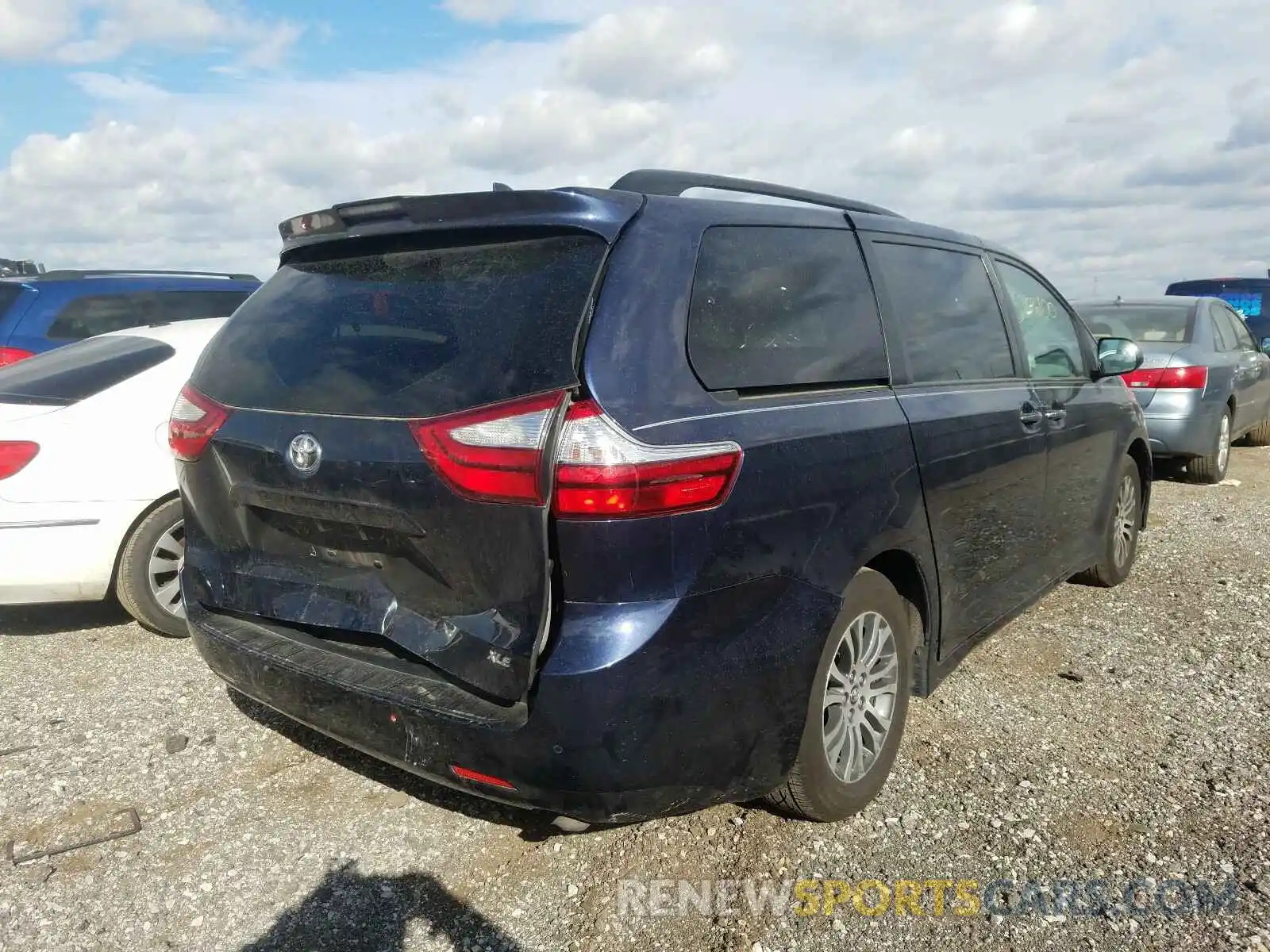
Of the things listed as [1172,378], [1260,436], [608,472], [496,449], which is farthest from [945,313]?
[1260,436]

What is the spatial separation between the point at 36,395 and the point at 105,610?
50.8 inches

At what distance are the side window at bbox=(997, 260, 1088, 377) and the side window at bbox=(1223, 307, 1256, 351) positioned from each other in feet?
17.6

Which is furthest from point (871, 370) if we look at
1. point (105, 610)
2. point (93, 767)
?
point (105, 610)

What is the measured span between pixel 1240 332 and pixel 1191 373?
7.15 feet

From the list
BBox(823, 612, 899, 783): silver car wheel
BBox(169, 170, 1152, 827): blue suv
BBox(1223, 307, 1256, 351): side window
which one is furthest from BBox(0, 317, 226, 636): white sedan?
BBox(1223, 307, 1256, 351): side window

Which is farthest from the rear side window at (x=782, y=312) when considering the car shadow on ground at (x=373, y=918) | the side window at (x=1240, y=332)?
the side window at (x=1240, y=332)

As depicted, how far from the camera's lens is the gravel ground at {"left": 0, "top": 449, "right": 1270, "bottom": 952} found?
8.34ft

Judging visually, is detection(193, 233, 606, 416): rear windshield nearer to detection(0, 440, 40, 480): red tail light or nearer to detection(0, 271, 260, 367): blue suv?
detection(0, 440, 40, 480): red tail light

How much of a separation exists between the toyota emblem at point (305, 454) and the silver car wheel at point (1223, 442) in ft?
25.3

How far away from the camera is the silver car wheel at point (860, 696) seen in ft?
9.24

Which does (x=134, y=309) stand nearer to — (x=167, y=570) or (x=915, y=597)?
(x=167, y=570)

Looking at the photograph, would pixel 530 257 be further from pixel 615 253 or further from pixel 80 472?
A: pixel 80 472

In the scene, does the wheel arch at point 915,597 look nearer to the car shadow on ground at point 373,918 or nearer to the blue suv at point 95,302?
the car shadow on ground at point 373,918

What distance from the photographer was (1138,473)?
5371 mm
